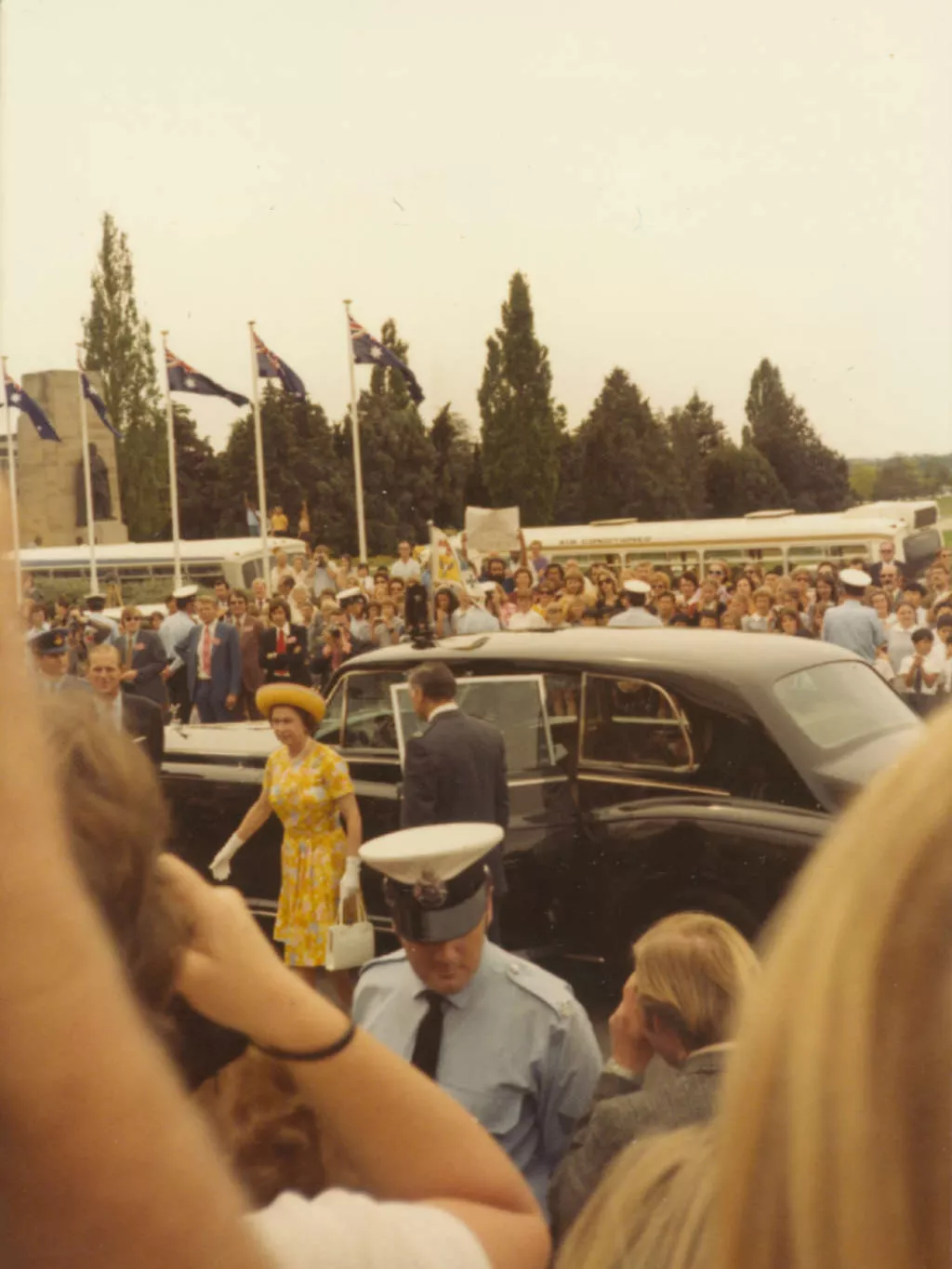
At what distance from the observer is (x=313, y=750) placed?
5859 mm

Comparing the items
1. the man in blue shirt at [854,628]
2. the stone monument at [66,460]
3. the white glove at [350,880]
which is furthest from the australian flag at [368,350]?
the white glove at [350,880]

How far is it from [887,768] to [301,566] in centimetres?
1810

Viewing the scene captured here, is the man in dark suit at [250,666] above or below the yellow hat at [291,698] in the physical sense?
below

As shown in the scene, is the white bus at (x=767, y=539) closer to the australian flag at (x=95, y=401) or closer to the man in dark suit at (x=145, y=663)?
the australian flag at (x=95, y=401)

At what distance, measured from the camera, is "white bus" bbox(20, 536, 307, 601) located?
1093 inches

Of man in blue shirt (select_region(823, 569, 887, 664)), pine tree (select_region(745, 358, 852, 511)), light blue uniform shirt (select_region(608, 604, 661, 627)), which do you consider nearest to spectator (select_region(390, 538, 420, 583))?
light blue uniform shirt (select_region(608, 604, 661, 627))

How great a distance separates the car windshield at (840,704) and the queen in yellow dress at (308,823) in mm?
1911

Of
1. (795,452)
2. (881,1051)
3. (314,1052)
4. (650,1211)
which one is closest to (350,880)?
(650,1211)

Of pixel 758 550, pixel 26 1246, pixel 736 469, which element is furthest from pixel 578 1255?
pixel 736 469

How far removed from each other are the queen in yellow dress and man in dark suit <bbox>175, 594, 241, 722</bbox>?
6640 millimetres

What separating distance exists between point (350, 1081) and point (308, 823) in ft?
16.3

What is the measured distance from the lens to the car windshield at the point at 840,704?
18.8 ft

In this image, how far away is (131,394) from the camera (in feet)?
68.6

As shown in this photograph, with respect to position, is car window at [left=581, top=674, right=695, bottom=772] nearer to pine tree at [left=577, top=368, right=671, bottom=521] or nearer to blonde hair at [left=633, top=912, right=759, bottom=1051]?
blonde hair at [left=633, top=912, right=759, bottom=1051]
